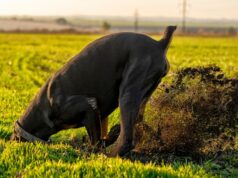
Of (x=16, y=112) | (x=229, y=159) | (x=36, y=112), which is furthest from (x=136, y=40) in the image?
(x=16, y=112)

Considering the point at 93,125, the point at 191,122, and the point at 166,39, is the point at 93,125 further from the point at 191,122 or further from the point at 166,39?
the point at 191,122

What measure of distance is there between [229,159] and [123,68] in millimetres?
2297

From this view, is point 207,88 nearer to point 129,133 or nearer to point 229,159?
point 229,159

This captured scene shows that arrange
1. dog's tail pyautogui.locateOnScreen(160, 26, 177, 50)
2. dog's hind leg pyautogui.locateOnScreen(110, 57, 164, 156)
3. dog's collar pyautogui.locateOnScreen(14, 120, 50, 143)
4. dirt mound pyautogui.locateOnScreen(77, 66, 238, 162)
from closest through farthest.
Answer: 1. dog's hind leg pyautogui.locateOnScreen(110, 57, 164, 156)
2. dog's tail pyautogui.locateOnScreen(160, 26, 177, 50)
3. dog's collar pyautogui.locateOnScreen(14, 120, 50, 143)
4. dirt mound pyautogui.locateOnScreen(77, 66, 238, 162)

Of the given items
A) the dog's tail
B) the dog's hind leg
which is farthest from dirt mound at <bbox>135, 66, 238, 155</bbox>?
the dog's tail

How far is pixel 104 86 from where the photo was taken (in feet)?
24.0

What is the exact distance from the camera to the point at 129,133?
7090 millimetres

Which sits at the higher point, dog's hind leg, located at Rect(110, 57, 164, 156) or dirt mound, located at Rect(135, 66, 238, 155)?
dog's hind leg, located at Rect(110, 57, 164, 156)

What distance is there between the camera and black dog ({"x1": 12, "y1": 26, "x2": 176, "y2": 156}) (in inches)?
277

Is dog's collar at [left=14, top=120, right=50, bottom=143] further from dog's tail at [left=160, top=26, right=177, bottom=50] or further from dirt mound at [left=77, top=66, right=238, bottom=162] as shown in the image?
dog's tail at [left=160, top=26, right=177, bottom=50]

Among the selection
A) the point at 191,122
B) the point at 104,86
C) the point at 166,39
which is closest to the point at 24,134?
the point at 104,86

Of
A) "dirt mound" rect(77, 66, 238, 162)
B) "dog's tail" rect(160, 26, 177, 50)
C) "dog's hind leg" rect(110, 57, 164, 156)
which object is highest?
"dog's tail" rect(160, 26, 177, 50)

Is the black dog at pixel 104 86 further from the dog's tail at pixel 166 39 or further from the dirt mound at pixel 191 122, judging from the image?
the dirt mound at pixel 191 122

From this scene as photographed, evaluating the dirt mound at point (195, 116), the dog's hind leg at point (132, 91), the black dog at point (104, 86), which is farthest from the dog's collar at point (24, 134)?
the dirt mound at point (195, 116)
